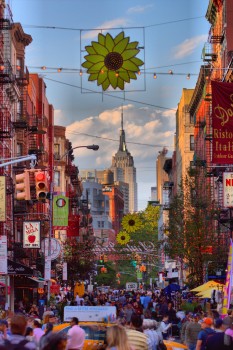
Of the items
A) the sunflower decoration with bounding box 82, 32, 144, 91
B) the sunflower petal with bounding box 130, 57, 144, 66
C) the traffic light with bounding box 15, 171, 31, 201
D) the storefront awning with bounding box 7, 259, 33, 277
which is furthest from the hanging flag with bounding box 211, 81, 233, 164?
the storefront awning with bounding box 7, 259, 33, 277

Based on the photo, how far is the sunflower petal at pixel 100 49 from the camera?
26.2 m

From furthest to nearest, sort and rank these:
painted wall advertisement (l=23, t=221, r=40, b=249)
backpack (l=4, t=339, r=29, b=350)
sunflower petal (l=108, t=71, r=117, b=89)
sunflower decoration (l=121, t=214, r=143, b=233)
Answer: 1. sunflower decoration (l=121, t=214, r=143, b=233)
2. painted wall advertisement (l=23, t=221, r=40, b=249)
3. sunflower petal (l=108, t=71, r=117, b=89)
4. backpack (l=4, t=339, r=29, b=350)

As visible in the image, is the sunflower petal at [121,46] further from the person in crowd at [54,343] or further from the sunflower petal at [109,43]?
the person in crowd at [54,343]

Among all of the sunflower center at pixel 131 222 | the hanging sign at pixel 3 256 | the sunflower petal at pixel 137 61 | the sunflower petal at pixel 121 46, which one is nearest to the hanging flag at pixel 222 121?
the hanging sign at pixel 3 256

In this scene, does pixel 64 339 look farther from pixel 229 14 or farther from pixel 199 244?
pixel 229 14

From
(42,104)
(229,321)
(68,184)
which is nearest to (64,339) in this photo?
(229,321)

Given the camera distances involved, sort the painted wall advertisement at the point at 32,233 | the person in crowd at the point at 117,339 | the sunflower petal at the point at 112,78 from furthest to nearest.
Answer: the painted wall advertisement at the point at 32,233 → the sunflower petal at the point at 112,78 → the person in crowd at the point at 117,339

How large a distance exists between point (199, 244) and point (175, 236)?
4.57 meters

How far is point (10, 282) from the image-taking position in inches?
2628

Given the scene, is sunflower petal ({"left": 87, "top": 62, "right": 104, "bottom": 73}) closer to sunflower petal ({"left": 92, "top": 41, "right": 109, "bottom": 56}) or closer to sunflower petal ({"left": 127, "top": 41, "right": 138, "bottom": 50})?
sunflower petal ({"left": 92, "top": 41, "right": 109, "bottom": 56})

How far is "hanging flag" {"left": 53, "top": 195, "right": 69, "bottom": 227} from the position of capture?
6662 centimetres

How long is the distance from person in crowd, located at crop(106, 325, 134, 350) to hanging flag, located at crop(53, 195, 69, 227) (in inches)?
2046

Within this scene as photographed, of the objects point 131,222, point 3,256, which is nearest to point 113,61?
point 3,256

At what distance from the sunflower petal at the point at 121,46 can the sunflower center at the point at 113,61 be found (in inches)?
4.7
